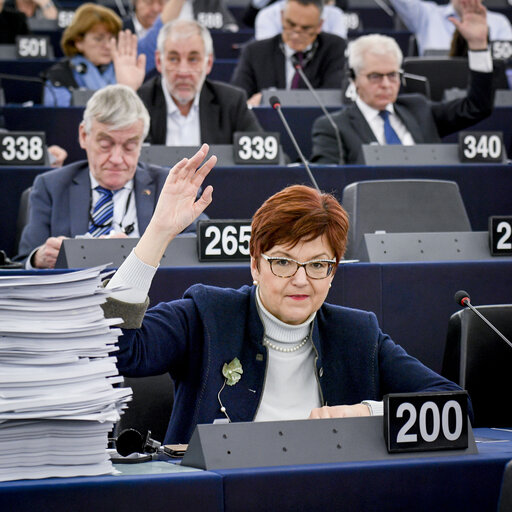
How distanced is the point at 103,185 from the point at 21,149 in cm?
85

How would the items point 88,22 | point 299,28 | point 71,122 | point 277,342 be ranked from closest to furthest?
1. point 277,342
2. point 71,122
3. point 88,22
4. point 299,28

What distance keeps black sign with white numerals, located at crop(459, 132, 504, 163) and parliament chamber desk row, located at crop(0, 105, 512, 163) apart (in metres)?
1.05

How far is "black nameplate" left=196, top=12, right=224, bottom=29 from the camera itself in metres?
8.77

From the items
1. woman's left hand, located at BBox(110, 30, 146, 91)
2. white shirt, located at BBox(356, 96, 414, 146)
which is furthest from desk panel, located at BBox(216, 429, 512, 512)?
woman's left hand, located at BBox(110, 30, 146, 91)

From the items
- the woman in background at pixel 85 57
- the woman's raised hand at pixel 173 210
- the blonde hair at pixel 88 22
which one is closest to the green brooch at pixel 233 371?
the woman's raised hand at pixel 173 210

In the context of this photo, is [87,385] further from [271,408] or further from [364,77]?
[364,77]

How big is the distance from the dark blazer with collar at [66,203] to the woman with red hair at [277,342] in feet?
4.86

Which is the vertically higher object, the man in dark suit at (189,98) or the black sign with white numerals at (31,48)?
the black sign with white numerals at (31,48)

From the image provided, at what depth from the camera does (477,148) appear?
4.98 meters

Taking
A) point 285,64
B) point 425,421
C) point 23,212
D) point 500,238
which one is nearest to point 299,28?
point 285,64

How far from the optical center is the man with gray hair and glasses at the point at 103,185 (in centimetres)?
383

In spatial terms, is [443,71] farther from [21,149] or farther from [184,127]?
[21,149]

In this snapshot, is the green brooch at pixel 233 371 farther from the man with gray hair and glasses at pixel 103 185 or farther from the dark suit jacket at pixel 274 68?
the dark suit jacket at pixel 274 68

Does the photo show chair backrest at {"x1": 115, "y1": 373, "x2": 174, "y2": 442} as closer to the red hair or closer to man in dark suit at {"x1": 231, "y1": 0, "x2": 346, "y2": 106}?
the red hair
